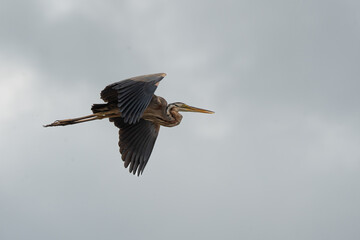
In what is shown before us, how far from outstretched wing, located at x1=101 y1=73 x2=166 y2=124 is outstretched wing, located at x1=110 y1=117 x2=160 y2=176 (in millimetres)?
1639

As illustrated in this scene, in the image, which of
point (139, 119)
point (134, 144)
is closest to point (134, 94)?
point (139, 119)

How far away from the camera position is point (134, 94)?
46.6ft

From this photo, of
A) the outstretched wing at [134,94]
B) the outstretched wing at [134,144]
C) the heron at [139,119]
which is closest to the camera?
the outstretched wing at [134,94]

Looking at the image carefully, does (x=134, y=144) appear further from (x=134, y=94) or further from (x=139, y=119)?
(x=134, y=94)

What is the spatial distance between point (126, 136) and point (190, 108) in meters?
1.56

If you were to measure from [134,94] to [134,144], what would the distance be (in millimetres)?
2447

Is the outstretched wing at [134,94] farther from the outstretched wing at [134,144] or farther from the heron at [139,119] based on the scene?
the outstretched wing at [134,144]

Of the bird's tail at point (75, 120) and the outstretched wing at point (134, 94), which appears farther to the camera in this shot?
the bird's tail at point (75, 120)

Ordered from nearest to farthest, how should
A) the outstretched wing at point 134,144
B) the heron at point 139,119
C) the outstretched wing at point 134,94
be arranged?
the outstretched wing at point 134,94
the heron at point 139,119
the outstretched wing at point 134,144

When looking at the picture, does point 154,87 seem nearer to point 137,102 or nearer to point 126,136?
point 137,102

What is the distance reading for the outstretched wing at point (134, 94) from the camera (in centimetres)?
1396

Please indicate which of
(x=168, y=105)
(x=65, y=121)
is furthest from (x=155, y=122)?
(x=65, y=121)

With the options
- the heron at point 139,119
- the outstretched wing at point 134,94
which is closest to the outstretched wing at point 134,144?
the heron at point 139,119

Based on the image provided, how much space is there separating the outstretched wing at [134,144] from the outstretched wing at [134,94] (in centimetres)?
164
